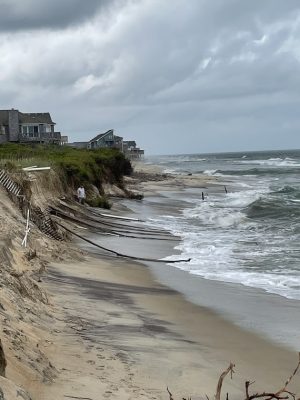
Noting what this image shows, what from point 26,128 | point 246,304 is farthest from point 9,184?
point 26,128

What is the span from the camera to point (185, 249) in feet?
71.2

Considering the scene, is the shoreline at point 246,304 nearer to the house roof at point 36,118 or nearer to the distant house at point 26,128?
the distant house at point 26,128

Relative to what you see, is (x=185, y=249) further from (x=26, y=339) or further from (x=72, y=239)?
(x=26, y=339)

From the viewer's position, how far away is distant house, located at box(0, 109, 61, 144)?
76.9 m

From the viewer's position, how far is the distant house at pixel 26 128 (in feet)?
252

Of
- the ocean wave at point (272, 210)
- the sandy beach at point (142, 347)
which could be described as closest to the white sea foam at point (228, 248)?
the ocean wave at point (272, 210)

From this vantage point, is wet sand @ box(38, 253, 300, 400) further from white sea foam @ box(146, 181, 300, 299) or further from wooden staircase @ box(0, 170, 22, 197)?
wooden staircase @ box(0, 170, 22, 197)

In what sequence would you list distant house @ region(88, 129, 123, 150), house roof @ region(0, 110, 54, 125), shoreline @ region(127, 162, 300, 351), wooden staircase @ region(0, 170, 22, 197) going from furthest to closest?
distant house @ region(88, 129, 123, 150), house roof @ region(0, 110, 54, 125), wooden staircase @ region(0, 170, 22, 197), shoreline @ region(127, 162, 300, 351)

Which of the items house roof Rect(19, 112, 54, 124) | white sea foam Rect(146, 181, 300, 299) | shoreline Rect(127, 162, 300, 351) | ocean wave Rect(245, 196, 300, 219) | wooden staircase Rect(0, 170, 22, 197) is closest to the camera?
shoreline Rect(127, 162, 300, 351)

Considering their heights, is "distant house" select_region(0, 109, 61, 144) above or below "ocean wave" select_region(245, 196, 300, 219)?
above

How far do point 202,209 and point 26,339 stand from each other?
3141 centimetres

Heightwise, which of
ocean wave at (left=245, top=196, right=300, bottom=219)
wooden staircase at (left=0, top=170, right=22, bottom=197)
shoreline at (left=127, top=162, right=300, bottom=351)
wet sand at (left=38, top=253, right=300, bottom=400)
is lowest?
ocean wave at (left=245, top=196, right=300, bottom=219)

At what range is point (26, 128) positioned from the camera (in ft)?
260

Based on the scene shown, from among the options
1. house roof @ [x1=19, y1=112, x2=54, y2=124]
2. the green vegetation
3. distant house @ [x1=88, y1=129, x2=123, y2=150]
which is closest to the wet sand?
the green vegetation
